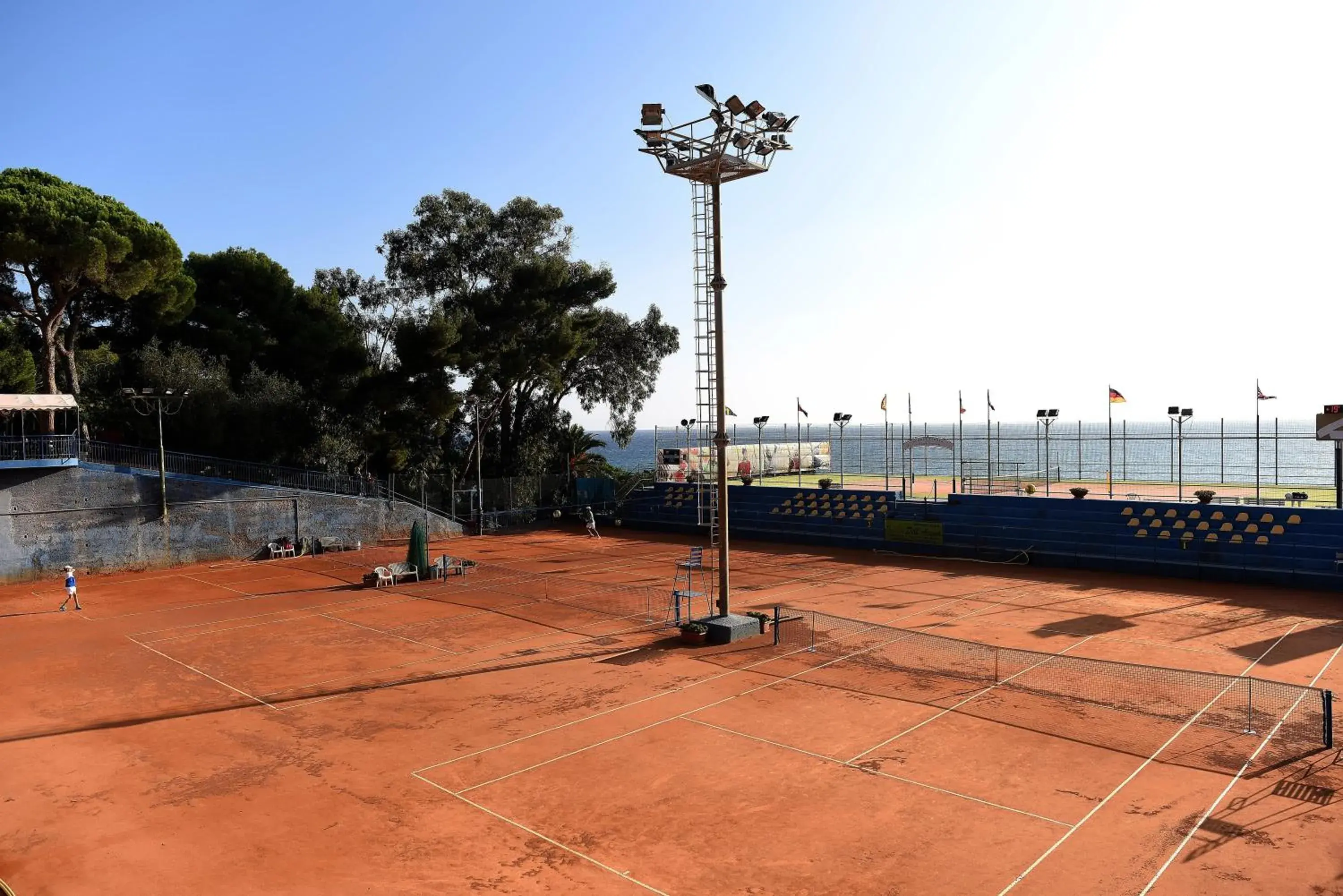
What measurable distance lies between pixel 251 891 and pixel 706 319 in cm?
1461

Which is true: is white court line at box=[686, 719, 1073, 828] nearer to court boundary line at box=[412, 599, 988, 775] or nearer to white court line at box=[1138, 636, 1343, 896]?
white court line at box=[1138, 636, 1343, 896]

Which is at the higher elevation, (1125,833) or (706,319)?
(706,319)

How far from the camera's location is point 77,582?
32469 mm

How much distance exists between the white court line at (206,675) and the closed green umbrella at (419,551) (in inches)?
366

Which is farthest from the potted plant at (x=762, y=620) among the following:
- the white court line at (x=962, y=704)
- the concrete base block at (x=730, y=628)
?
the white court line at (x=962, y=704)

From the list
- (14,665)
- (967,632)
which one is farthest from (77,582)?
(967,632)

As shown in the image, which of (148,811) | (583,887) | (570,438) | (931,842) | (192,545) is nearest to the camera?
(583,887)

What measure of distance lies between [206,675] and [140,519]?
20.1 meters

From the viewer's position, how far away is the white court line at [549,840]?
376 inches

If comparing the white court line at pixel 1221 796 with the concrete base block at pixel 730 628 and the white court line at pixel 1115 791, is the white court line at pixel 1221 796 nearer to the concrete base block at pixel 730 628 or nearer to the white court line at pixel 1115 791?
the white court line at pixel 1115 791

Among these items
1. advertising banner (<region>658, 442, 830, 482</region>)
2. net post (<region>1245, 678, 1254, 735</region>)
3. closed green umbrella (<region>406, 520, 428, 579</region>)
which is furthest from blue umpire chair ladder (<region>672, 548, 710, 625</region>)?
advertising banner (<region>658, 442, 830, 482</region>)

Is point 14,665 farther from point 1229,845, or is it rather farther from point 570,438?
point 570,438

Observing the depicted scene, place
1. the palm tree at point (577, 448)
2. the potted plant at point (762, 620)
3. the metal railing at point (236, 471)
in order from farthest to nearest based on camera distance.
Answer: the palm tree at point (577, 448), the metal railing at point (236, 471), the potted plant at point (762, 620)

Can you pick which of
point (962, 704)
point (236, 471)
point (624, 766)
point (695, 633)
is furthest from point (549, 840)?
point (236, 471)
